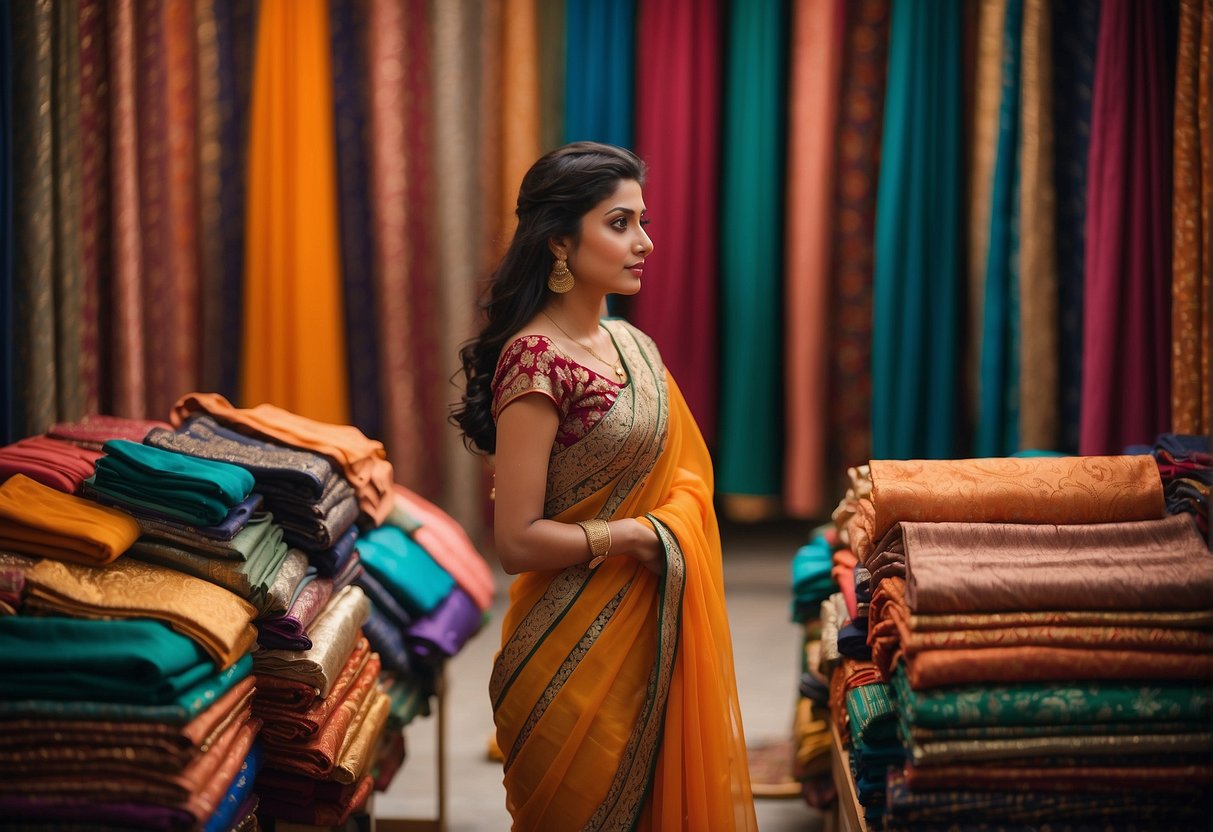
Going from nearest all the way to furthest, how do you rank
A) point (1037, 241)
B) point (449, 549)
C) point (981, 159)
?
1. point (449, 549)
2. point (1037, 241)
3. point (981, 159)

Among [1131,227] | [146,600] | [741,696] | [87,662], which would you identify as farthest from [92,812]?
[1131,227]

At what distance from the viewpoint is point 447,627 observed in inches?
118

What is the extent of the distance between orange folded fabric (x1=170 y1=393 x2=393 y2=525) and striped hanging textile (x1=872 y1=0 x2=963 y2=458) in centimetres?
219

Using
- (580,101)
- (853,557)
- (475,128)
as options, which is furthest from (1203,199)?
(475,128)

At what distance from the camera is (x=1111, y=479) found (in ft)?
6.93

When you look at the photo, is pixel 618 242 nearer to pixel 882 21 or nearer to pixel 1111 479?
pixel 1111 479

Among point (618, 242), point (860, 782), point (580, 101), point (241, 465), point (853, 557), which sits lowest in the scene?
point (860, 782)

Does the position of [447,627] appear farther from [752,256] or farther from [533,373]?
[752,256]

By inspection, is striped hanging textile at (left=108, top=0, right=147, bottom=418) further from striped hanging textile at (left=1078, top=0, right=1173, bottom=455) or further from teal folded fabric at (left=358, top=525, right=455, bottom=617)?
striped hanging textile at (left=1078, top=0, right=1173, bottom=455)

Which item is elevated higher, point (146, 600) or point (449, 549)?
point (146, 600)

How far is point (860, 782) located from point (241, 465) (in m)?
1.18

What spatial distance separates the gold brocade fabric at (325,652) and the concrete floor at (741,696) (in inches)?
28.5

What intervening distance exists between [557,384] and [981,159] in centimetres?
259

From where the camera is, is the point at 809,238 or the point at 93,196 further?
the point at 809,238
